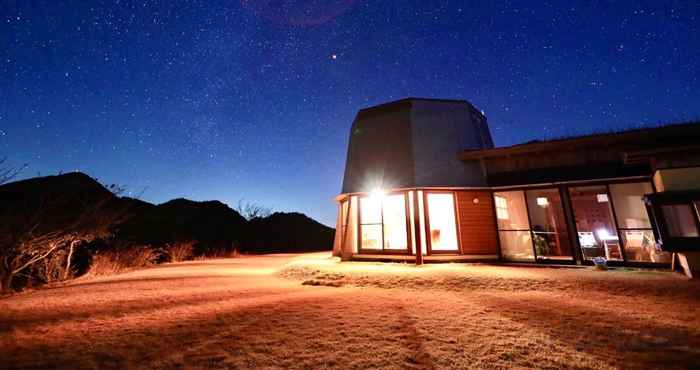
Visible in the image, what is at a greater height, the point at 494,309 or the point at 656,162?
the point at 656,162

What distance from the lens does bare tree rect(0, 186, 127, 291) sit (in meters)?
6.11

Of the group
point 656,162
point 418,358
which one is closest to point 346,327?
point 418,358

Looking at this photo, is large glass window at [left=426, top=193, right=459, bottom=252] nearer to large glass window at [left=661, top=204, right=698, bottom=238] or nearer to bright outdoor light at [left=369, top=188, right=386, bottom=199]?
bright outdoor light at [left=369, top=188, right=386, bottom=199]

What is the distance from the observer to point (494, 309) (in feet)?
13.8

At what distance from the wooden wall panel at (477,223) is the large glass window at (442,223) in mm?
292

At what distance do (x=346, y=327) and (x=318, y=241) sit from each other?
98.5ft

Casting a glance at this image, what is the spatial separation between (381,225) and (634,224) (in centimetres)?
862

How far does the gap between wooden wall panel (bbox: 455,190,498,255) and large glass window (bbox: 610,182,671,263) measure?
3.29m

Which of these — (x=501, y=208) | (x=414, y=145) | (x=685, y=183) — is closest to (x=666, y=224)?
(x=685, y=183)

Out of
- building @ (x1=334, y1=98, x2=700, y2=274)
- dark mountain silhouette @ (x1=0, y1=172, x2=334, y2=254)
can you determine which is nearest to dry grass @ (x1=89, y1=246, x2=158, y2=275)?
dark mountain silhouette @ (x1=0, y1=172, x2=334, y2=254)

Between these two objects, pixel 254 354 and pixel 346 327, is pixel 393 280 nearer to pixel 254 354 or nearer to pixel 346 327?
pixel 346 327

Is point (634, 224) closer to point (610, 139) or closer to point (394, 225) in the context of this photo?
point (610, 139)

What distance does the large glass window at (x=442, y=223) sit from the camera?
31.7 feet

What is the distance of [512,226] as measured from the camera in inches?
416
